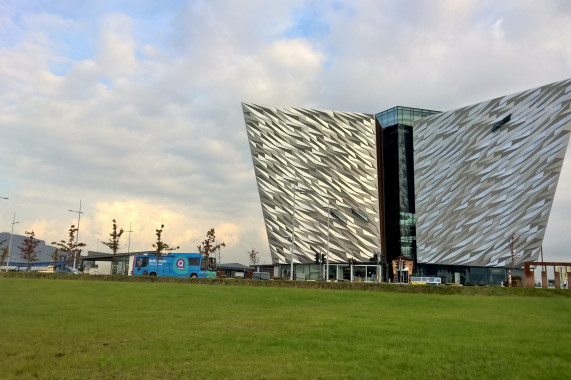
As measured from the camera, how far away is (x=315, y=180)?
68.9 meters

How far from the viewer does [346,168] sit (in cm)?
7038

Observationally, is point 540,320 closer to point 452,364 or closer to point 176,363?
point 452,364

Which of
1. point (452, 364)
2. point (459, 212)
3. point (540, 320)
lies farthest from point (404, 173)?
point (452, 364)

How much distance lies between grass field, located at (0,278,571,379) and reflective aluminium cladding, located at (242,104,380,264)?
171 ft

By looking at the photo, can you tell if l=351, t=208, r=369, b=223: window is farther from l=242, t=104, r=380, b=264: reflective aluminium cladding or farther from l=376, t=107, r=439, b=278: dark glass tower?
l=376, t=107, r=439, b=278: dark glass tower

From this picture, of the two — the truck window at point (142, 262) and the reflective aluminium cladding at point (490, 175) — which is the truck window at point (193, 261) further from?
the reflective aluminium cladding at point (490, 175)

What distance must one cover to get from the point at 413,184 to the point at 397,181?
8.99 ft

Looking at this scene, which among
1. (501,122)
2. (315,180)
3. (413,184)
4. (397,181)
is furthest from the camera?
(413,184)

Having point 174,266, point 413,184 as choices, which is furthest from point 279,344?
point 413,184

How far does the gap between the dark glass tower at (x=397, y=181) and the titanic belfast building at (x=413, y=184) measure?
169 millimetres

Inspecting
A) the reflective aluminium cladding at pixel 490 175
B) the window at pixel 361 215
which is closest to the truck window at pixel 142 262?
the window at pixel 361 215

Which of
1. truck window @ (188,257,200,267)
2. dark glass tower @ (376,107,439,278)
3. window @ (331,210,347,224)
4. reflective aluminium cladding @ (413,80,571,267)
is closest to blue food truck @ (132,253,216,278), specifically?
truck window @ (188,257,200,267)

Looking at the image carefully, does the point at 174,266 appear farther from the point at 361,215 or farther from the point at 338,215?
the point at 361,215

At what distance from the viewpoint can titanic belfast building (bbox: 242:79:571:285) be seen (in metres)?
54.8
